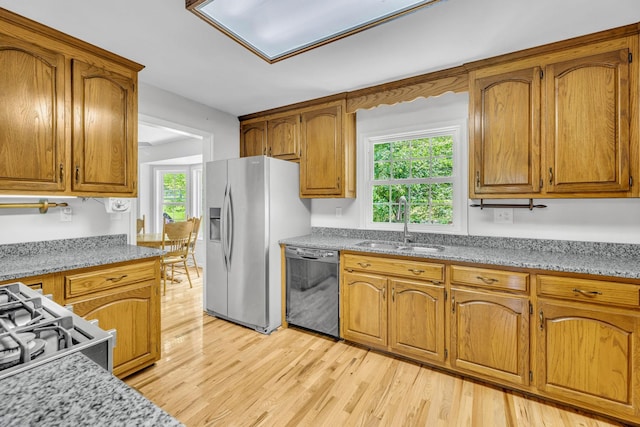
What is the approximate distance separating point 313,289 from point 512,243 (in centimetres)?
174

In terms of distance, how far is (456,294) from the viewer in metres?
2.21

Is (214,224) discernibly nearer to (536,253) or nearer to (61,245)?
(61,245)

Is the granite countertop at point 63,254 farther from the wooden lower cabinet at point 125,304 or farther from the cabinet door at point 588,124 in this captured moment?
the cabinet door at point 588,124

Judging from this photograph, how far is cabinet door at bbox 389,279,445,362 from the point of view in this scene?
229 centimetres

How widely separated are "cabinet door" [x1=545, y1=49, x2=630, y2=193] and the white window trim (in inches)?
27.0

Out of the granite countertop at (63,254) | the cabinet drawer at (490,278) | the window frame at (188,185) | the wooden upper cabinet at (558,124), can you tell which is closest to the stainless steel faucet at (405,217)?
the wooden upper cabinet at (558,124)

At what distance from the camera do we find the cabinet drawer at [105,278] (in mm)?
1857

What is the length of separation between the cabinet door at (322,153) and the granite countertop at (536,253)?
2.09ft

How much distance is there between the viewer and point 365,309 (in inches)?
103

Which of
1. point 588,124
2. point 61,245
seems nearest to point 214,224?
point 61,245

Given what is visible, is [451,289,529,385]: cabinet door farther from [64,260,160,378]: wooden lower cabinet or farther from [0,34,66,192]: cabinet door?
[0,34,66,192]: cabinet door

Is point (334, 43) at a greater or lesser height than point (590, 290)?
greater

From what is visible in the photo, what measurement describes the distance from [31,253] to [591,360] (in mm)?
3700

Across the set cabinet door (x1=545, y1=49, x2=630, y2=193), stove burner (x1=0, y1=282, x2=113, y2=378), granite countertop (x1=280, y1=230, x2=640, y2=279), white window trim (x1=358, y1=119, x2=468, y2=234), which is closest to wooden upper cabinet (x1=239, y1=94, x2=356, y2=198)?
white window trim (x1=358, y1=119, x2=468, y2=234)
